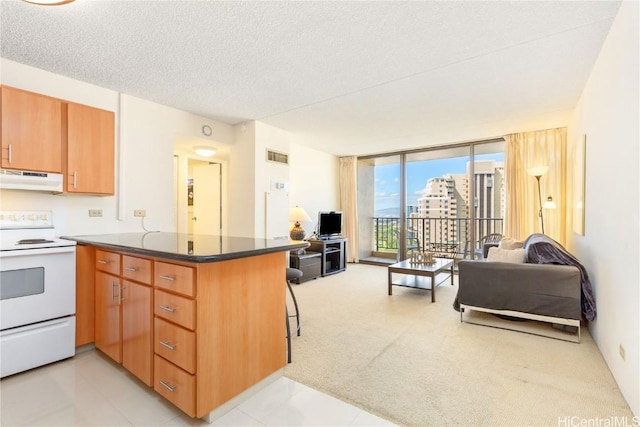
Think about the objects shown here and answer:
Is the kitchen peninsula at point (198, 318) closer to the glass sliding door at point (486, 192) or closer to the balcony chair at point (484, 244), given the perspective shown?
the balcony chair at point (484, 244)

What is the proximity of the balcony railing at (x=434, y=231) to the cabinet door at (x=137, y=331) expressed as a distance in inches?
198

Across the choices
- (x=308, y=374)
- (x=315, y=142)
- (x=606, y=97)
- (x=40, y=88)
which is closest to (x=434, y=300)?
(x=308, y=374)

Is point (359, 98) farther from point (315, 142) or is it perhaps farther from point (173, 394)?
point (173, 394)

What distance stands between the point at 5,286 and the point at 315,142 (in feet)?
14.9

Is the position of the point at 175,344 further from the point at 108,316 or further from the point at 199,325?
the point at 108,316

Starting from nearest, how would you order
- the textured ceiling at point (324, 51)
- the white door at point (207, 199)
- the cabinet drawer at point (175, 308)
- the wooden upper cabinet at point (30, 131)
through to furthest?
the cabinet drawer at point (175, 308), the textured ceiling at point (324, 51), the wooden upper cabinet at point (30, 131), the white door at point (207, 199)

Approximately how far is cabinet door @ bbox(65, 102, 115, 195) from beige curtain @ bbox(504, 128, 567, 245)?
217 inches

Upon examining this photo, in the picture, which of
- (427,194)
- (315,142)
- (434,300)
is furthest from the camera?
(427,194)

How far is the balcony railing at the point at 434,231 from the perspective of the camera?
586 centimetres

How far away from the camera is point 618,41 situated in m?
2.03

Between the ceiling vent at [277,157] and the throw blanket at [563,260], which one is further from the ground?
the ceiling vent at [277,157]

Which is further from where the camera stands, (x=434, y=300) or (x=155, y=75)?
(x=434, y=300)

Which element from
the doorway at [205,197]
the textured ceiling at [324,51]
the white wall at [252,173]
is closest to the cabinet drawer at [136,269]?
the textured ceiling at [324,51]

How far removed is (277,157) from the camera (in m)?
4.79
